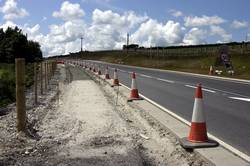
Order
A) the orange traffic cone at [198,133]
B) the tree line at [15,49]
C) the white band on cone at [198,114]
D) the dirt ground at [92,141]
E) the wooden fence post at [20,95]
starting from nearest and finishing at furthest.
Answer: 1. the dirt ground at [92,141]
2. the orange traffic cone at [198,133]
3. the white band on cone at [198,114]
4. the wooden fence post at [20,95]
5. the tree line at [15,49]

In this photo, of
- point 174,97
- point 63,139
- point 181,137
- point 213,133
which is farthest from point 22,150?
point 174,97

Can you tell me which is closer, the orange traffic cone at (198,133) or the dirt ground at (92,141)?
the dirt ground at (92,141)

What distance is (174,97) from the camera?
17516 mm

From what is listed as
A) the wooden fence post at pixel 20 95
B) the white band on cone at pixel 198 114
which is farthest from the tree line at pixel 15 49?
the white band on cone at pixel 198 114

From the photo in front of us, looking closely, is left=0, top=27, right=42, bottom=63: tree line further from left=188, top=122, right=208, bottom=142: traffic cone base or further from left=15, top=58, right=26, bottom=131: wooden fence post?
left=188, top=122, right=208, bottom=142: traffic cone base

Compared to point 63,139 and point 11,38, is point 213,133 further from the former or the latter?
point 11,38

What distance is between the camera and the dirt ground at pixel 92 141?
288 inches

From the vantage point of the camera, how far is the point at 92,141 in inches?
342

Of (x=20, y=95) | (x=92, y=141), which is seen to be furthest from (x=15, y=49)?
(x=92, y=141)

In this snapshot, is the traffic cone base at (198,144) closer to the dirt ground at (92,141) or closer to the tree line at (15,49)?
the dirt ground at (92,141)

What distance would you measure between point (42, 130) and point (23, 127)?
29.2 inches

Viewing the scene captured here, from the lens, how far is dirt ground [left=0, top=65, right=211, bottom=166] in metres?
7.32

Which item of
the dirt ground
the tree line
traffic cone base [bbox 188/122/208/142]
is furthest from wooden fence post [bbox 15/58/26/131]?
the tree line

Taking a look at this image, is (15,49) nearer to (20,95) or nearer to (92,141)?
(20,95)
